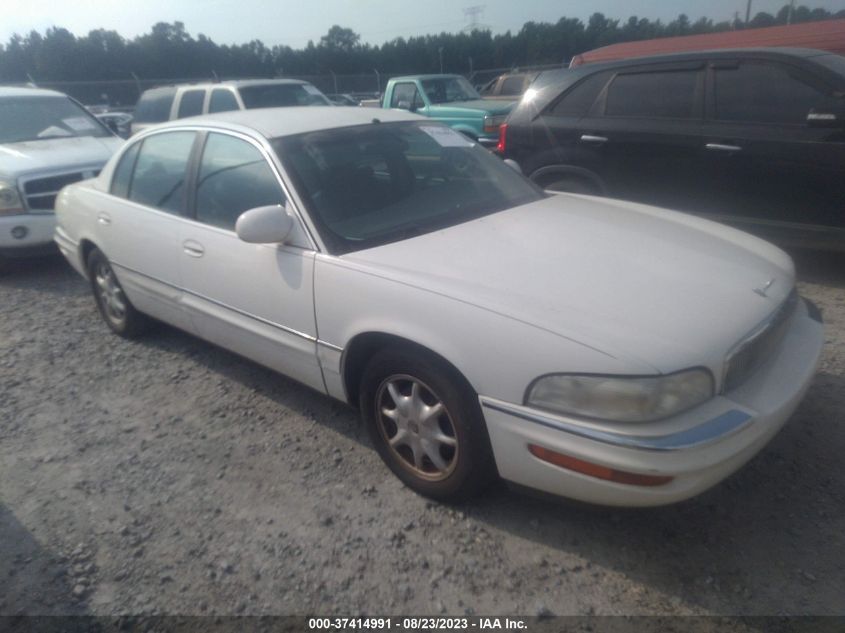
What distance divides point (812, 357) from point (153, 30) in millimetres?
54907

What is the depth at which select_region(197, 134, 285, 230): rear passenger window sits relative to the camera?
10.8 ft

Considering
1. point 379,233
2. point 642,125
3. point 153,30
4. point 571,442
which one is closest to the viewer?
point 571,442

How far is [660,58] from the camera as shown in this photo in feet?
18.0

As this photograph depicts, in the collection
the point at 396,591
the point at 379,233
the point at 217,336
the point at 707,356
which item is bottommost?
the point at 396,591

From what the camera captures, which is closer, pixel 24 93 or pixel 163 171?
pixel 163 171

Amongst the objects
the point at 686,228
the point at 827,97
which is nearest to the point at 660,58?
the point at 827,97

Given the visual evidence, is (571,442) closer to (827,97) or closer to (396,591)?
(396,591)

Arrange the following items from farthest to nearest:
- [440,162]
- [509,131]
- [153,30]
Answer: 1. [153,30]
2. [509,131]
3. [440,162]

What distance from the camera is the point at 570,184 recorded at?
228 inches

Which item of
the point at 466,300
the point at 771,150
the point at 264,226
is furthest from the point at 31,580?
the point at 771,150

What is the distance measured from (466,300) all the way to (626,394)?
0.67m

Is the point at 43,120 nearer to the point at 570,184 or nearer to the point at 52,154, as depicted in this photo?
the point at 52,154

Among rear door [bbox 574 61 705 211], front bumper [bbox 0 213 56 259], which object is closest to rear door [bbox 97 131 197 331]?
front bumper [bbox 0 213 56 259]

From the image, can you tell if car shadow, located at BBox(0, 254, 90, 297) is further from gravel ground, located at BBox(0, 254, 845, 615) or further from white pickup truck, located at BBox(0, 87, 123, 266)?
gravel ground, located at BBox(0, 254, 845, 615)
